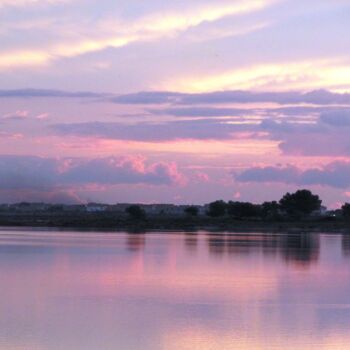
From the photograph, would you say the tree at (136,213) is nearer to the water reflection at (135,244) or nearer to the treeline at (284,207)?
the treeline at (284,207)

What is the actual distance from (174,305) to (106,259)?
54.2 ft

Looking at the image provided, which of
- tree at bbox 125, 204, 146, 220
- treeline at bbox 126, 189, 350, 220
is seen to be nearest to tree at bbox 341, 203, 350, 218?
treeline at bbox 126, 189, 350, 220

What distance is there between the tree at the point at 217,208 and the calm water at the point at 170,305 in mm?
90068

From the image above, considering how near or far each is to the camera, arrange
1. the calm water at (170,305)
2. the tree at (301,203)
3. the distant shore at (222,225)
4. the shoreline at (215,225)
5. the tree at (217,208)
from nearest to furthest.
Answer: the calm water at (170,305) → the shoreline at (215,225) → the distant shore at (222,225) → the tree at (301,203) → the tree at (217,208)

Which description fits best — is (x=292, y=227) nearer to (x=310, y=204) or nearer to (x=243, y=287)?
(x=310, y=204)

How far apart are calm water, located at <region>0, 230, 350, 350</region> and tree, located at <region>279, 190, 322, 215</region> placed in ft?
266

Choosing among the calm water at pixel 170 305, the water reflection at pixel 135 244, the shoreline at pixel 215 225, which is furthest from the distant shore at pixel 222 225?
the calm water at pixel 170 305

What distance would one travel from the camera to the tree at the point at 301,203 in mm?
115938

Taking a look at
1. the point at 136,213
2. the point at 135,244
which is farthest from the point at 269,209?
the point at 135,244

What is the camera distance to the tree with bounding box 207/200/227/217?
126062 millimetres

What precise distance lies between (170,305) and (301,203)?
9718cm

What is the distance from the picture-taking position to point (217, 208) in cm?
12650

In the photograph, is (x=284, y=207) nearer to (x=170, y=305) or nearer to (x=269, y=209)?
(x=269, y=209)

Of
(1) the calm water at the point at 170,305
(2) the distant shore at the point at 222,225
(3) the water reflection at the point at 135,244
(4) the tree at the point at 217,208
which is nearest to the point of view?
(1) the calm water at the point at 170,305
